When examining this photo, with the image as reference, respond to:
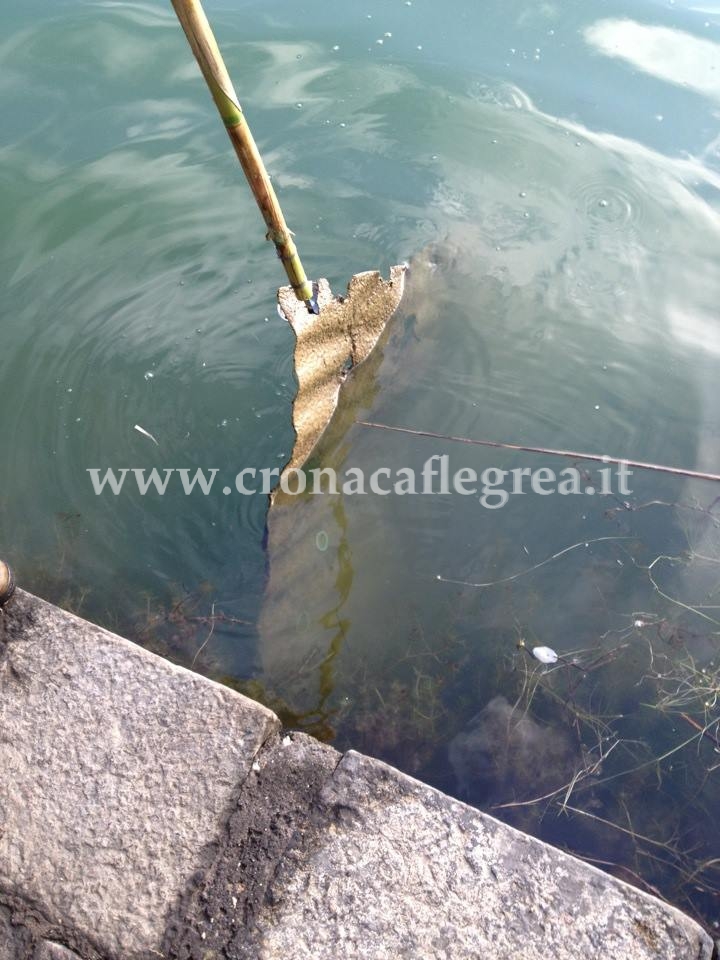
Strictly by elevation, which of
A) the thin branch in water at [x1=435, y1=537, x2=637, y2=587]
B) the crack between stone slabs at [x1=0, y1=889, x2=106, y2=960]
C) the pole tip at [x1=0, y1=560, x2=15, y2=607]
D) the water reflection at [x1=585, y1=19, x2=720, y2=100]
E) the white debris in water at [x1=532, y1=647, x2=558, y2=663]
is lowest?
the white debris in water at [x1=532, y1=647, x2=558, y2=663]

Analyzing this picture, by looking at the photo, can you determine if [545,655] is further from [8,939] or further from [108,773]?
[8,939]

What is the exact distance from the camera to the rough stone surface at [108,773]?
6.09ft

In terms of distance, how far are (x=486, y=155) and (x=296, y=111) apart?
1.11 metres

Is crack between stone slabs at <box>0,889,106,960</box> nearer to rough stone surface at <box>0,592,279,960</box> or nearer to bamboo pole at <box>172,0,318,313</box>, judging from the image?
rough stone surface at <box>0,592,279,960</box>

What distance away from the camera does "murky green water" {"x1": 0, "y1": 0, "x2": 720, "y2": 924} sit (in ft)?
8.25

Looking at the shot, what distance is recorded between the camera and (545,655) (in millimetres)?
2600

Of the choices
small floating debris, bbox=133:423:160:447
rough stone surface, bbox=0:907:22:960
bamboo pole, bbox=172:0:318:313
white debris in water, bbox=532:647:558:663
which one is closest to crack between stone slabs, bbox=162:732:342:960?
rough stone surface, bbox=0:907:22:960

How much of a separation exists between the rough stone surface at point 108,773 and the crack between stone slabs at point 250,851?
33mm

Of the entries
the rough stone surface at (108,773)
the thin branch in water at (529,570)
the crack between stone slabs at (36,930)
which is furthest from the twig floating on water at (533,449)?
the crack between stone slabs at (36,930)

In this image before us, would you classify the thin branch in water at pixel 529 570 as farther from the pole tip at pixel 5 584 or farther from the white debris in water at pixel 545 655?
the pole tip at pixel 5 584

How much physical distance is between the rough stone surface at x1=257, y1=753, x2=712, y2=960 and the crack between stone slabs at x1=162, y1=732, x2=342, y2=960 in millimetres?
41

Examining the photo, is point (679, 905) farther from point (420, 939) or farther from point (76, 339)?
point (76, 339)

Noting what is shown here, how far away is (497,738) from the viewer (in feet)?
8.01

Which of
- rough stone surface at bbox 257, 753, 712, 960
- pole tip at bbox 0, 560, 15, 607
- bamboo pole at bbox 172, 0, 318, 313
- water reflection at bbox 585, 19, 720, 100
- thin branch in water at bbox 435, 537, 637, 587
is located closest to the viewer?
bamboo pole at bbox 172, 0, 318, 313
